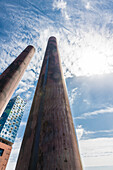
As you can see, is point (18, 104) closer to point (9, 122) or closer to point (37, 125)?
point (9, 122)

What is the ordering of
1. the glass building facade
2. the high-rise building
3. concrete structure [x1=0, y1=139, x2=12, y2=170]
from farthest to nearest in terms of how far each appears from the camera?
1. the glass building facade
2. the high-rise building
3. concrete structure [x1=0, y1=139, x2=12, y2=170]

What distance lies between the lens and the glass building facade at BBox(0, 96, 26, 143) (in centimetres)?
2739

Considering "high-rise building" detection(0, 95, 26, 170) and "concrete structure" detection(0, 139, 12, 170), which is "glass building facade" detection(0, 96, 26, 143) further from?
"concrete structure" detection(0, 139, 12, 170)

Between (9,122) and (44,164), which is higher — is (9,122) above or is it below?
above

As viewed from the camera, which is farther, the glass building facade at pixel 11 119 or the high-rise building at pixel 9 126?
the glass building facade at pixel 11 119

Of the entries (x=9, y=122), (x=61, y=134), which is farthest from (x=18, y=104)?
(x=61, y=134)

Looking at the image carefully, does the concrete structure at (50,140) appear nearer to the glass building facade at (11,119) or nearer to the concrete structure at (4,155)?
the concrete structure at (4,155)

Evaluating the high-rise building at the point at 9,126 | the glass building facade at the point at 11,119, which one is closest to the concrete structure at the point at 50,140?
the high-rise building at the point at 9,126

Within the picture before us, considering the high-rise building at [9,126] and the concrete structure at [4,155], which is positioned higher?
the high-rise building at [9,126]

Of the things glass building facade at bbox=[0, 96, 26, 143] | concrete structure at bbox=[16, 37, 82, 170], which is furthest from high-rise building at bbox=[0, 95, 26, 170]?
concrete structure at bbox=[16, 37, 82, 170]

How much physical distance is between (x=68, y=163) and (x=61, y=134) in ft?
0.65

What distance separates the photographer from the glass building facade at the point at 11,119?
2739 cm

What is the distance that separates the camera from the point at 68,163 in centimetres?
61

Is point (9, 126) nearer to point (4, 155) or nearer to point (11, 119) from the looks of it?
point (11, 119)
